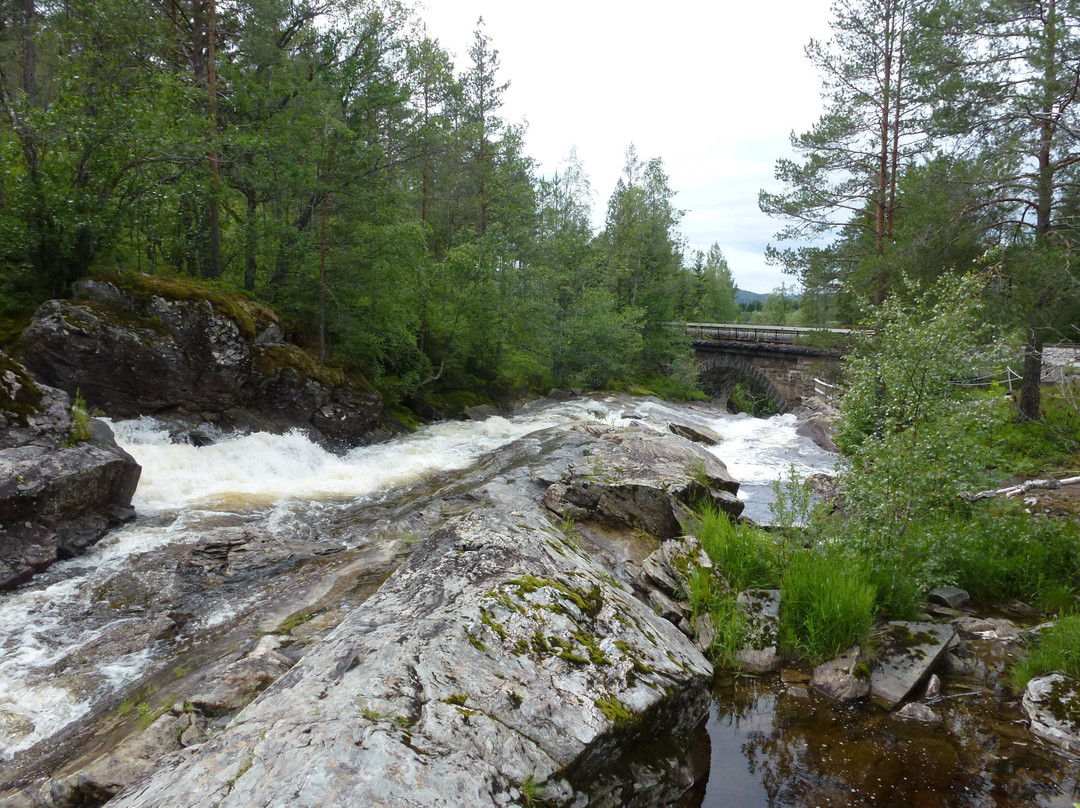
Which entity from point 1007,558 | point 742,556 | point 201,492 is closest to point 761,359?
point 1007,558

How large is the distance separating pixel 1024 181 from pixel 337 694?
1845 centimetres

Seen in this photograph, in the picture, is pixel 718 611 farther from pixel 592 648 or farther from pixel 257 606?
pixel 257 606

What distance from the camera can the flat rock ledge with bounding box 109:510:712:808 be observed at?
8.23 ft

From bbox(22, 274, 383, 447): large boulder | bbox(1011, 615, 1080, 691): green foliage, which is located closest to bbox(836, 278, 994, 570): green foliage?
bbox(1011, 615, 1080, 691): green foliage

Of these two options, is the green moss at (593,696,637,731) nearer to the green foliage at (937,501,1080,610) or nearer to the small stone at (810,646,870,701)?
the small stone at (810,646,870,701)

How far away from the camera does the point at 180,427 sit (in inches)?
509

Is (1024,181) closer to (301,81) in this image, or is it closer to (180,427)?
(301,81)

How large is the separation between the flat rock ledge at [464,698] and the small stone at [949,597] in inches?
167

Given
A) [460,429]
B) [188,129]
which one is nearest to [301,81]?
[188,129]

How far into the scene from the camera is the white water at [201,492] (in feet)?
16.9

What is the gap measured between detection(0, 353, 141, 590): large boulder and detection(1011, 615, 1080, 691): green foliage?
35.8 ft

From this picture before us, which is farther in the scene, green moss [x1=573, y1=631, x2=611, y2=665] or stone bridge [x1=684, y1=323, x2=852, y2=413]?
stone bridge [x1=684, y1=323, x2=852, y2=413]

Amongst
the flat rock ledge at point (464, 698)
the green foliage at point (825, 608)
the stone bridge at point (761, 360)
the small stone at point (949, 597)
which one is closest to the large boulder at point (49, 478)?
the flat rock ledge at point (464, 698)

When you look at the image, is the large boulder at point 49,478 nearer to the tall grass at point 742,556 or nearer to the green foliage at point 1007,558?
the tall grass at point 742,556
